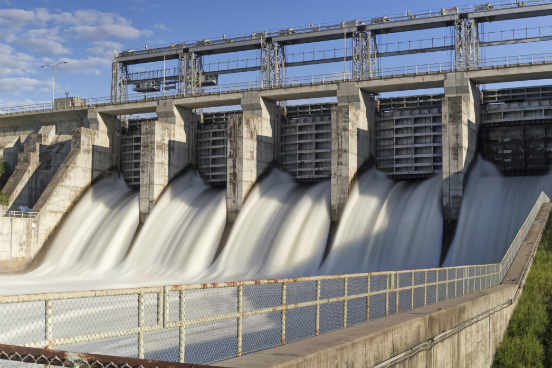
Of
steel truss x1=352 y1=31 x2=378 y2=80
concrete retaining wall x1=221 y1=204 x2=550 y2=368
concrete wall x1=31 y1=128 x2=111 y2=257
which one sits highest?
steel truss x1=352 y1=31 x2=378 y2=80

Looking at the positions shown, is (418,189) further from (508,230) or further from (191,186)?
(191,186)

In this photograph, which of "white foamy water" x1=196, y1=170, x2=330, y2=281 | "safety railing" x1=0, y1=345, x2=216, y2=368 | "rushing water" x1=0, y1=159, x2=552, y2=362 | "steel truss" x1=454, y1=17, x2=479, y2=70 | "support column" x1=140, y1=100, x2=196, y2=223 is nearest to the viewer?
"safety railing" x1=0, y1=345, x2=216, y2=368

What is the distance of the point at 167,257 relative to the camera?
36938 millimetres

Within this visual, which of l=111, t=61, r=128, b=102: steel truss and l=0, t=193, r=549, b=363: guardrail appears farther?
l=111, t=61, r=128, b=102: steel truss

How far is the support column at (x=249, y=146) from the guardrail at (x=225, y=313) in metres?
11.4

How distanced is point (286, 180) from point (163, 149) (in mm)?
8391

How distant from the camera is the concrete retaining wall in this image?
8.59 metres

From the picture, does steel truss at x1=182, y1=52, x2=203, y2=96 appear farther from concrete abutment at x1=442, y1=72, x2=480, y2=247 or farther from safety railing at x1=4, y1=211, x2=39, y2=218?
concrete abutment at x1=442, y1=72, x2=480, y2=247

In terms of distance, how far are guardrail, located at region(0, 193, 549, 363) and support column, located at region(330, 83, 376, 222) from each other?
345 inches

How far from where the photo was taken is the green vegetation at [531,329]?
706 inches

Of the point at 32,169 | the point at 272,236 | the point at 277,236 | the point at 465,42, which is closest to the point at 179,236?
the point at 272,236

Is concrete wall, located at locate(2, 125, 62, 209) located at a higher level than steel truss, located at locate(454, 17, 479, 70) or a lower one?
Result: lower

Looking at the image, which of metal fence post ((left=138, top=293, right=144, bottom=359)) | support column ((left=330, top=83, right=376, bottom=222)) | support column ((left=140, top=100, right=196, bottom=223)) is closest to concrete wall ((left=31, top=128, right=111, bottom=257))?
support column ((left=140, top=100, right=196, bottom=223))

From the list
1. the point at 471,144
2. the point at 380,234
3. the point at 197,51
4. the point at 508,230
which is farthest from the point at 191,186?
the point at 508,230
